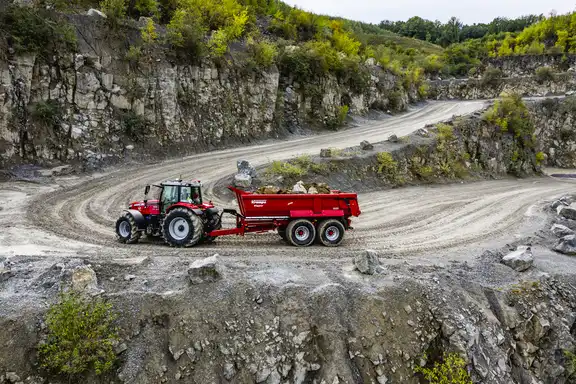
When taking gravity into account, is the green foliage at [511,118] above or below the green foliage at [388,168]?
above

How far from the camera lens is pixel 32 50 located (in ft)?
60.8

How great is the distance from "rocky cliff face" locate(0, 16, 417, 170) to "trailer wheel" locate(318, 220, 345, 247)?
1370 cm

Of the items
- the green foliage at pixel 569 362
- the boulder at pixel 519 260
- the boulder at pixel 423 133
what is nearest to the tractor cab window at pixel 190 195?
the boulder at pixel 519 260

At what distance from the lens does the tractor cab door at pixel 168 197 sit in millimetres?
11008

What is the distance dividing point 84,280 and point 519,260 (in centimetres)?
1017

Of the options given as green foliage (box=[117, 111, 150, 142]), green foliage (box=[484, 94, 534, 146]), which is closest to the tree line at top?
green foliage (box=[484, 94, 534, 146])

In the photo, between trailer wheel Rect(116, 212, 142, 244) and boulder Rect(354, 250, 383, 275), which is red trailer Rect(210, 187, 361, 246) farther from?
boulder Rect(354, 250, 383, 275)

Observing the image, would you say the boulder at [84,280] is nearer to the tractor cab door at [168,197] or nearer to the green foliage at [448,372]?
the tractor cab door at [168,197]

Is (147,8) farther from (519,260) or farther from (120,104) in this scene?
(519,260)

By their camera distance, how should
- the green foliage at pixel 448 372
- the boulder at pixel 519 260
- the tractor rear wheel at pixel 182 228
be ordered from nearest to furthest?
the green foliage at pixel 448 372
the boulder at pixel 519 260
the tractor rear wheel at pixel 182 228

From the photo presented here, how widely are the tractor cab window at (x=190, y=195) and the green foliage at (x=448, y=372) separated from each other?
7114 mm

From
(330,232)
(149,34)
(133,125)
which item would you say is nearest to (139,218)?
(330,232)

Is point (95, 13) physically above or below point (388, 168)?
above

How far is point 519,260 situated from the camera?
33.2 feet
